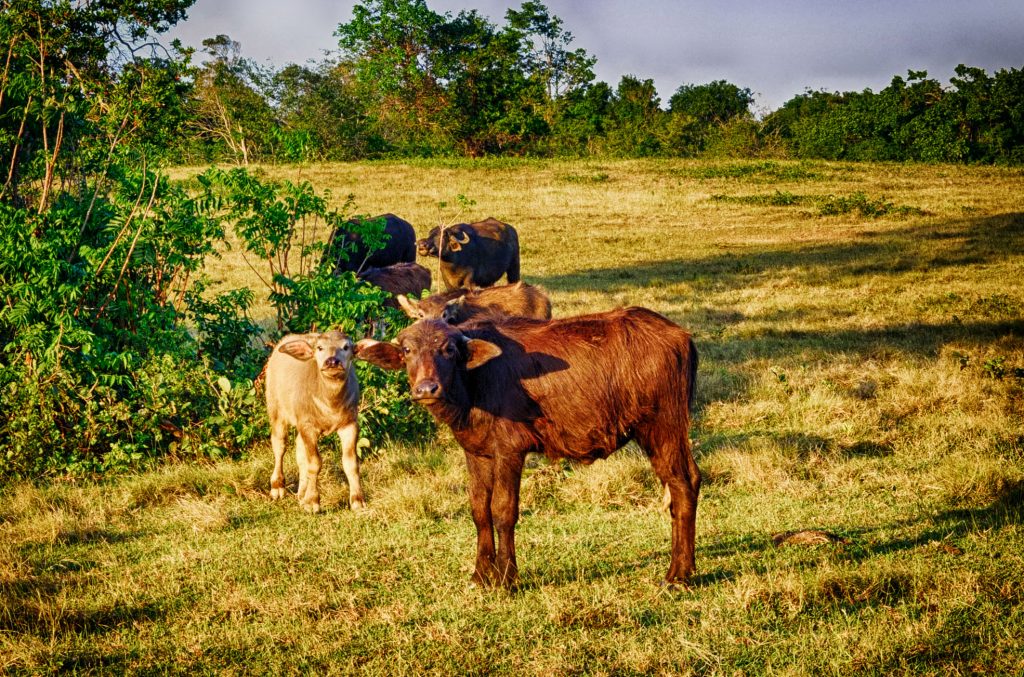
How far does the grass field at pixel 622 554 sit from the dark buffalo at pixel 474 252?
244 inches

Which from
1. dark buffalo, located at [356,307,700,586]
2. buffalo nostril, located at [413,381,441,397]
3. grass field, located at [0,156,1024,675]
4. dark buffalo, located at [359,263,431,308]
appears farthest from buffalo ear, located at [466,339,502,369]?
dark buffalo, located at [359,263,431,308]

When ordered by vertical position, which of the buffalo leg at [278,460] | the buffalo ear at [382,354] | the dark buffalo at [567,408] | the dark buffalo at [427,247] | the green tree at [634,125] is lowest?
the buffalo leg at [278,460]

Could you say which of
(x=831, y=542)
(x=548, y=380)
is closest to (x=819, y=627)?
(x=831, y=542)

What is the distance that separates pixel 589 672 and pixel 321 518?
3.09m

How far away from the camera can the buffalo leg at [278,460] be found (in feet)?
24.1

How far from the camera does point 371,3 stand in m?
63.7

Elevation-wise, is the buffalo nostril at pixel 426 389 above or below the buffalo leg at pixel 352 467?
above

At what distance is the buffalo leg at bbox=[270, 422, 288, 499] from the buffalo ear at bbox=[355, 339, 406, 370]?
246cm

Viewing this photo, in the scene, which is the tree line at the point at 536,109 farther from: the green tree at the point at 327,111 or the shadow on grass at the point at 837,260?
the shadow on grass at the point at 837,260

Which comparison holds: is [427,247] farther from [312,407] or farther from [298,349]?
[298,349]

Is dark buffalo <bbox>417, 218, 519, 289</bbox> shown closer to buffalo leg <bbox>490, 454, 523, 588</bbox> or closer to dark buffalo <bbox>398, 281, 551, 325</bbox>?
dark buffalo <bbox>398, 281, 551, 325</bbox>

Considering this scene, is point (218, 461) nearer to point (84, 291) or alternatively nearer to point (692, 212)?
point (84, 291)

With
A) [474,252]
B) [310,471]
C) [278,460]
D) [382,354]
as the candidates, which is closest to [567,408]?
[382,354]

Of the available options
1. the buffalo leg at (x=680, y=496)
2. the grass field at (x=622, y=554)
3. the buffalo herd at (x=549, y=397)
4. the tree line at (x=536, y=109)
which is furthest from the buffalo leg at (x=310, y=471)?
the tree line at (x=536, y=109)
